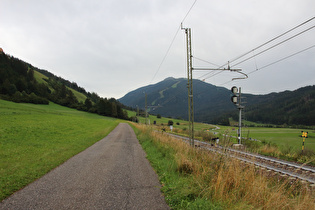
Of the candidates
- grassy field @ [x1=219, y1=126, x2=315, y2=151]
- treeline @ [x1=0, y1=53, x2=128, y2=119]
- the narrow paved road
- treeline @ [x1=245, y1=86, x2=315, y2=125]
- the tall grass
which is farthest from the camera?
treeline @ [x1=245, y1=86, x2=315, y2=125]

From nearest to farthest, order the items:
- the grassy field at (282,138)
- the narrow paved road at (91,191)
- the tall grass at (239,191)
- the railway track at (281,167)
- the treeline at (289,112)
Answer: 1. the tall grass at (239,191)
2. the narrow paved road at (91,191)
3. the railway track at (281,167)
4. the grassy field at (282,138)
5. the treeline at (289,112)

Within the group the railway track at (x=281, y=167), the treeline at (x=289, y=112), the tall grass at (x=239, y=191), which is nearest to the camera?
the tall grass at (x=239, y=191)

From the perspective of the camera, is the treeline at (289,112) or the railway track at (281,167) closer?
the railway track at (281,167)

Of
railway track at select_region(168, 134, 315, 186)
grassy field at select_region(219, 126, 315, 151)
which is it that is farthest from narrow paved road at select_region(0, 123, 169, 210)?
grassy field at select_region(219, 126, 315, 151)

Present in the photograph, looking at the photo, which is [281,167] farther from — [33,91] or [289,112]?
[289,112]

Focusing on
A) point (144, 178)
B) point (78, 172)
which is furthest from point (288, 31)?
point (78, 172)

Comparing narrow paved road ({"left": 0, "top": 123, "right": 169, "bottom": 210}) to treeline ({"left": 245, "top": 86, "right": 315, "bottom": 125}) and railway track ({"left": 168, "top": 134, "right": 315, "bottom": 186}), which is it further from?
treeline ({"left": 245, "top": 86, "right": 315, "bottom": 125})

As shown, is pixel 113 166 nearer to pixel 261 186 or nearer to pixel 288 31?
pixel 261 186

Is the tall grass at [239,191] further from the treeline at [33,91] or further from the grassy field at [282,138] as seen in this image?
the treeline at [33,91]

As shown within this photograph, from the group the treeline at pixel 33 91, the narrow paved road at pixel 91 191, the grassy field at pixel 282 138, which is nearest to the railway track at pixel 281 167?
the grassy field at pixel 282 138

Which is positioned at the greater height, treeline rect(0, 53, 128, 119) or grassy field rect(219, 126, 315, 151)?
treeline rect(0, 53, 128, 119)

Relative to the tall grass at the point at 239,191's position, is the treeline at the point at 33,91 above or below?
above

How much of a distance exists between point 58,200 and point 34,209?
1.94 ft

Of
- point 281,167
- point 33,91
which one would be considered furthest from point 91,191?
point 33,91
